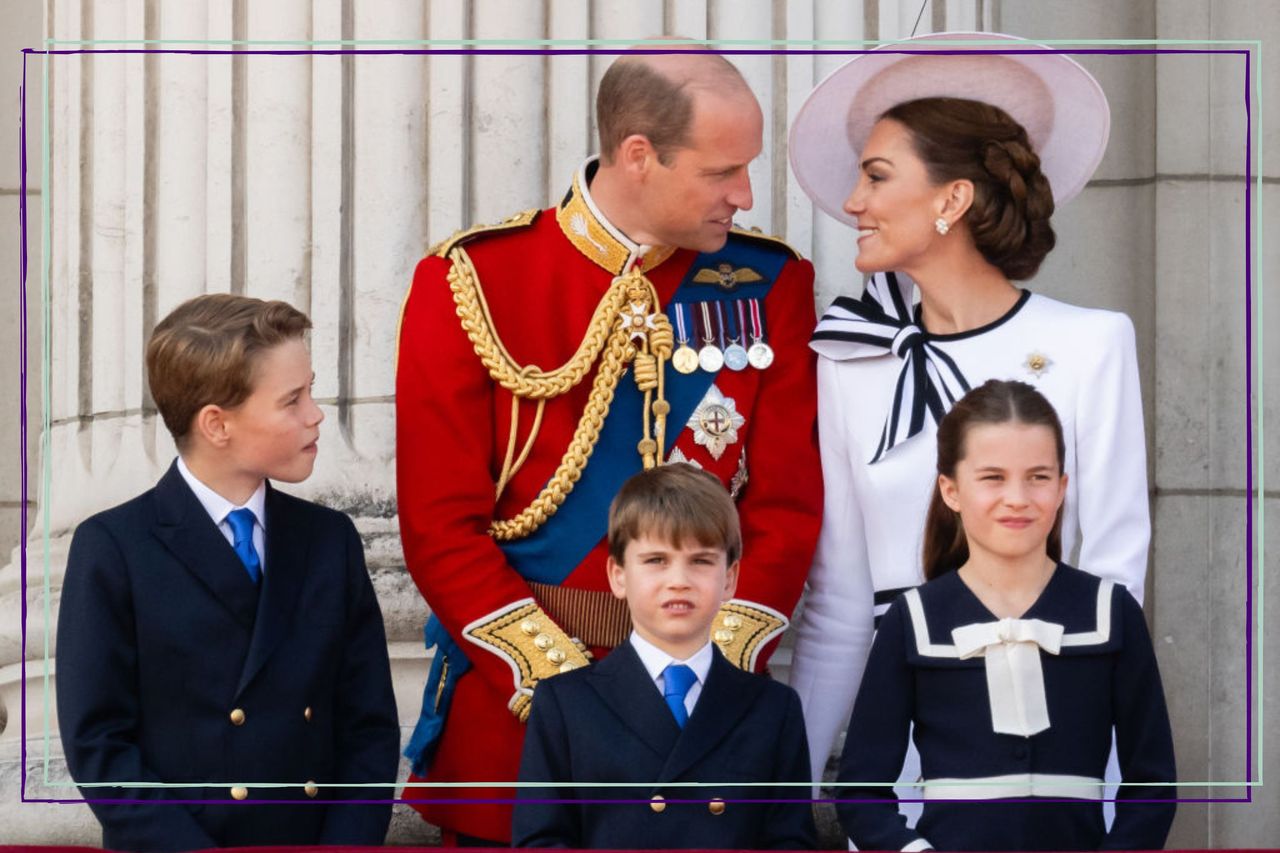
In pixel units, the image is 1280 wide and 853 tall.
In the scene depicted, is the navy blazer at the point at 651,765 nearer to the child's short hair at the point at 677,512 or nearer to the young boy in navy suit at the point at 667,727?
the young boy in navy suit at the point at 667,727

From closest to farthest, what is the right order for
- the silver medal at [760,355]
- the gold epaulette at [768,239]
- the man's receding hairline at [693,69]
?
the man's receding hairline at [693,69]
the silver medal at [760,355]
the gold epaulette at [768,239]

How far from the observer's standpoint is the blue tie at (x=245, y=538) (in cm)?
410

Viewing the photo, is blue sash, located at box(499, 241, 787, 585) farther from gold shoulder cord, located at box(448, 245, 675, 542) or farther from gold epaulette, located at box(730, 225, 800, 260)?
gold epaulette, located at box(730, 225, 800, 260)

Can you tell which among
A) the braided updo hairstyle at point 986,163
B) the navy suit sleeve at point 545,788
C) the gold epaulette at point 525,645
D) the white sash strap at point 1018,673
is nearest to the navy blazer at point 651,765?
the navy suit sleeve at point 545,788

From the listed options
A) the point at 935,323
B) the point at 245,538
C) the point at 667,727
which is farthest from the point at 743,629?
the point at 245,538

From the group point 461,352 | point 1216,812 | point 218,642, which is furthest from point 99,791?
point 1216,812

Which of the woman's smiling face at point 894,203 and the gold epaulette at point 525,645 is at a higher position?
the woman's smiling face at point 894,203

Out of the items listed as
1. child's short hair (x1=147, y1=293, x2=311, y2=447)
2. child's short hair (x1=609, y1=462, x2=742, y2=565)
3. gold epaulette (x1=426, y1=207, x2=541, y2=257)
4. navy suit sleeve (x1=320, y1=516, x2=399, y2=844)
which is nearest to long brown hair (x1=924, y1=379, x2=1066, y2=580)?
child's short hair (x1=609, y1=462, x2=742, y2=565)

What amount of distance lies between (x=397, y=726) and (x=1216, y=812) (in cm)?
153

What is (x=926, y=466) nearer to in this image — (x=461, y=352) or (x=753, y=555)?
(x=753, y=555)

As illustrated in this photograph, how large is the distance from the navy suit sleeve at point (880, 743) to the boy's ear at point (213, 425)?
1180 mm

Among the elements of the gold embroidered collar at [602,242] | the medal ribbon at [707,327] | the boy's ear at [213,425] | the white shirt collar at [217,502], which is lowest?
the white shirt collar at [217,502]

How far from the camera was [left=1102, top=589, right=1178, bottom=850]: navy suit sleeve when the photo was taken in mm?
4031

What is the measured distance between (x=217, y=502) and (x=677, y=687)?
0.85 m
